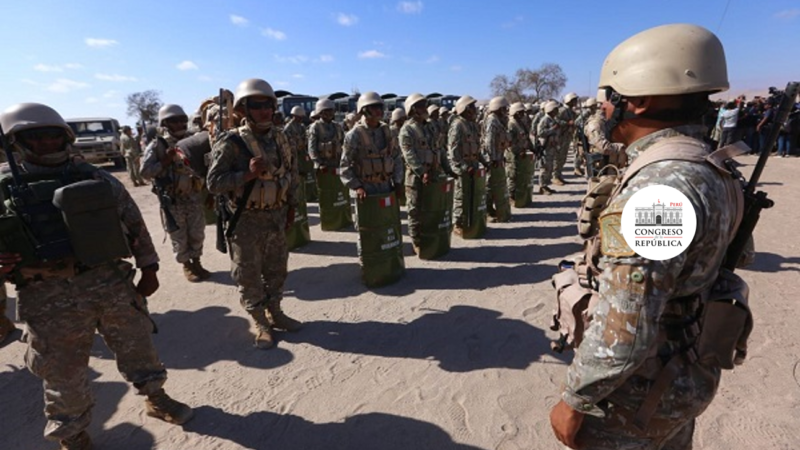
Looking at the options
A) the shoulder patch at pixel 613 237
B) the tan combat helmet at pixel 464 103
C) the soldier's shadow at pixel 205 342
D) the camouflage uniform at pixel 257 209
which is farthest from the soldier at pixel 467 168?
the shoulder patch at pixel 613 237

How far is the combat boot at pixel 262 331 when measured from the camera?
3.91 metres

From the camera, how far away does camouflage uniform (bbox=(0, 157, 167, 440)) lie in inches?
96.4

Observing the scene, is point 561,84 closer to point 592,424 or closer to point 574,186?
point 574,186

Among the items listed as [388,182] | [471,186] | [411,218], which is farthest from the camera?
[471,186]

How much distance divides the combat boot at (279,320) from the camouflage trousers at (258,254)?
0.34 ft

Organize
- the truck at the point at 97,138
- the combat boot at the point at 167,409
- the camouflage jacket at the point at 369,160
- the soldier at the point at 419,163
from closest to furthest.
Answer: the combat boot at the point at 167,409, the camouflage jacket at the point at 369,160, the soldier at the point at 419,163, the truck at the point at 97,138

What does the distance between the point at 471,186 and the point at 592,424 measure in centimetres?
534

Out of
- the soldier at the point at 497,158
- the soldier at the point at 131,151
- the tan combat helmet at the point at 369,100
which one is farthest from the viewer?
the soldier at the point at 131,151

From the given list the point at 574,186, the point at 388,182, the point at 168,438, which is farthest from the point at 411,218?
the point at 574,186

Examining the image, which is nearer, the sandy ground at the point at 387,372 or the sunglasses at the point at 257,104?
the sandy ground at the point at 387,372

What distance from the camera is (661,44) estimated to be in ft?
4.71

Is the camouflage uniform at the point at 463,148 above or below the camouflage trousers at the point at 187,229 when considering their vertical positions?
above

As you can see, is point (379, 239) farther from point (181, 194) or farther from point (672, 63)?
point (672, 63)

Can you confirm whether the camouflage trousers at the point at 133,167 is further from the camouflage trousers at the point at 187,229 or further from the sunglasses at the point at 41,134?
the sunglasses at the point at 41,134
